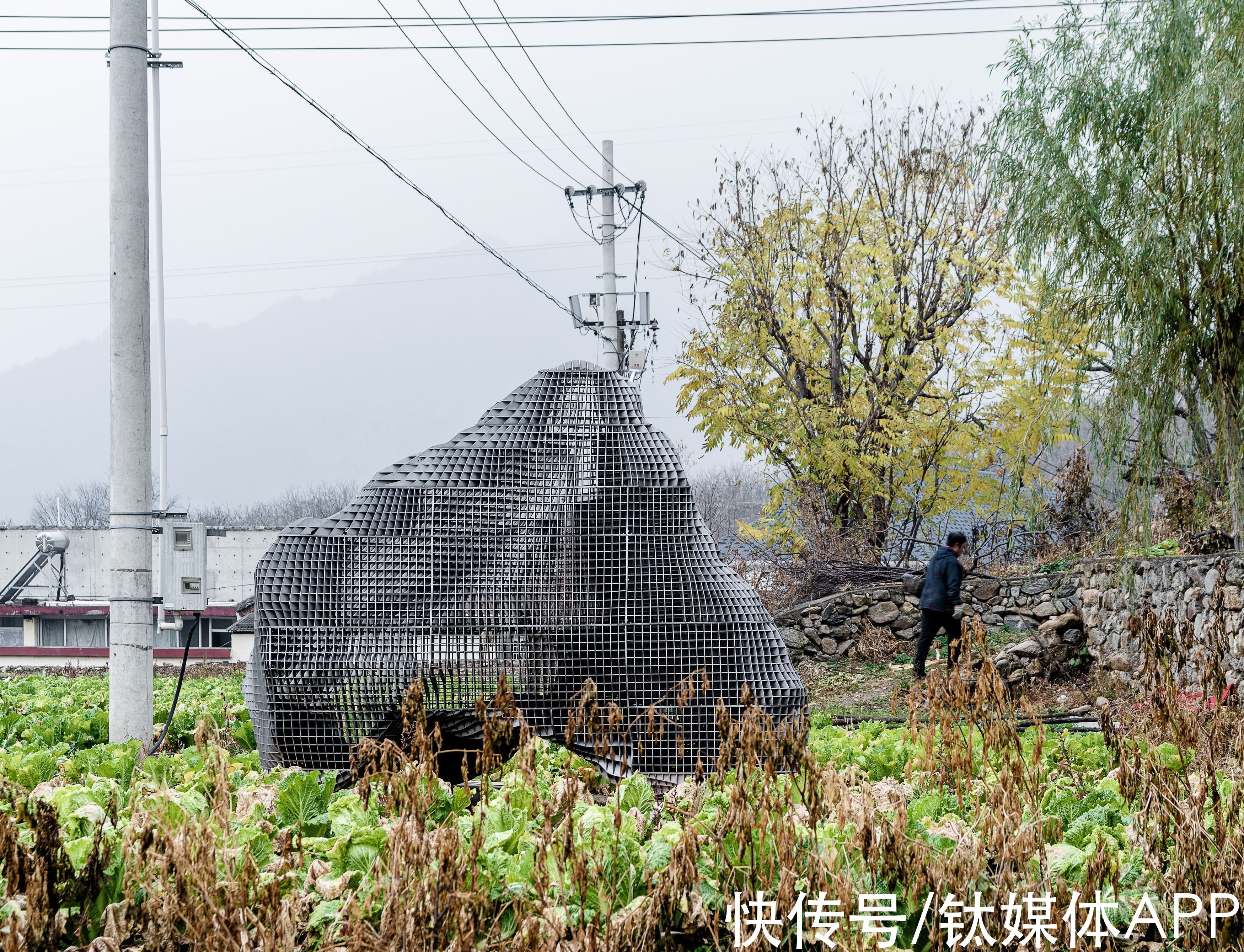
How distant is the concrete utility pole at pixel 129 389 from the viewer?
5.66 m

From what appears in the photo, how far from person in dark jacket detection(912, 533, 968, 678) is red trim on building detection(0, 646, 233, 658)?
1741 centimetres

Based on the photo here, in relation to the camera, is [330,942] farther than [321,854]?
No

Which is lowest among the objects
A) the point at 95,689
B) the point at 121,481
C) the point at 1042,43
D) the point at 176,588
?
the point at 95,689

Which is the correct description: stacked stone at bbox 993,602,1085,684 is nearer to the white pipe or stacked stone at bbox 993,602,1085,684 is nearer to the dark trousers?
the dark trousers

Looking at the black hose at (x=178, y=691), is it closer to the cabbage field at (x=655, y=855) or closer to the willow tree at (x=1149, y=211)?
the cabbage field at (x=655, y=855)

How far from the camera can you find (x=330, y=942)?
2.60 metres

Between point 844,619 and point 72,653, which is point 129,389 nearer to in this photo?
point 844,619

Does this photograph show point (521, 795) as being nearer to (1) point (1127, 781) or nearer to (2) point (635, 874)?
(2) point (635, 874)

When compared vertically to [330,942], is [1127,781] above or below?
above

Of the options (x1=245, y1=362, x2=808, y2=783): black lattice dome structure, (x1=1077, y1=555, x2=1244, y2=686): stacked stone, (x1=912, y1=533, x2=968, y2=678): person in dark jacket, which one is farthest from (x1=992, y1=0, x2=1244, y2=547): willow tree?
(x1=245, y1=362, x2=808, y2=783): black lattice dome structure

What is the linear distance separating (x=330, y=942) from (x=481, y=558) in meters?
2.74

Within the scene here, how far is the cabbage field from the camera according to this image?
2539 mm

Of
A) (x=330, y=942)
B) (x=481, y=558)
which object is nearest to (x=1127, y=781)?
(x=330, y=942)

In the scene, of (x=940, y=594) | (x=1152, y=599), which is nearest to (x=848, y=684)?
(x=940, y=594)
